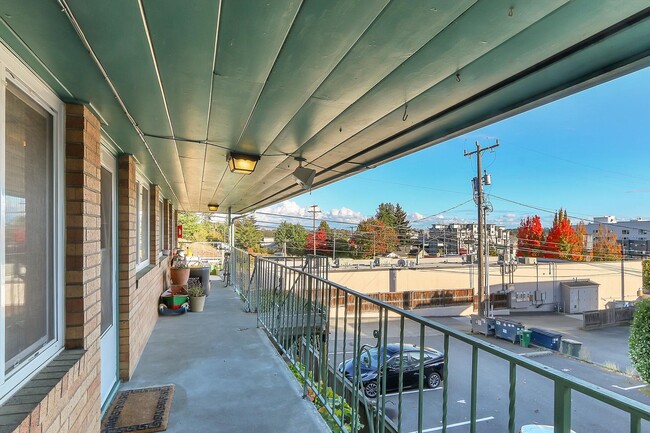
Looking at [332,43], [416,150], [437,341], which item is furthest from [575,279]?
[332,43]

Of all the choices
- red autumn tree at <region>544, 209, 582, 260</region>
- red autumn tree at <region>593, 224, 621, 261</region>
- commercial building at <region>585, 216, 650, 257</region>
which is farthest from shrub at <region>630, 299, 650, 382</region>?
commercial building at <region>585, 216, 650, 257</region>

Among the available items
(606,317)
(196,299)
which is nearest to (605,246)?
A: (606,317)

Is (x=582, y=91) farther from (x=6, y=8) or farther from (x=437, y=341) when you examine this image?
(x=437, y=341)

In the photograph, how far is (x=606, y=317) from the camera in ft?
58.9

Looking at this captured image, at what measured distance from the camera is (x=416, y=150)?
8.88ft

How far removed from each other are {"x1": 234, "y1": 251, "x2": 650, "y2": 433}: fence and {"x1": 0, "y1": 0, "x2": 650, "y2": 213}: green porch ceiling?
41.2 inches

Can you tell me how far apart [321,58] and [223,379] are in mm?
2699

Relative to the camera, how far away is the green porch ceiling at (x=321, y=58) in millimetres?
1092

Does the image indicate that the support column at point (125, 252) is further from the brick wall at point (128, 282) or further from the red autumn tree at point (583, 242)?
the red autumn tree at point (583, 242)

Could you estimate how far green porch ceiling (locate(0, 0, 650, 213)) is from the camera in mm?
1092

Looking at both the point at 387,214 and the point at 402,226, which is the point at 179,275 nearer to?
the point at 402,226

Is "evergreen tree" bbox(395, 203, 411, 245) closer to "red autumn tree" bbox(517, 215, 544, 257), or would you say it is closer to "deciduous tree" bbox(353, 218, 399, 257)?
"deciduous tree" bbox(353, 218, 399, 257)

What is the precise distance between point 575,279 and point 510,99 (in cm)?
2704

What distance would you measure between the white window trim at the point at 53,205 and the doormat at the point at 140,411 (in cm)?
87
